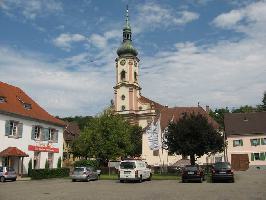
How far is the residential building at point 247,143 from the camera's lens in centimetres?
6253

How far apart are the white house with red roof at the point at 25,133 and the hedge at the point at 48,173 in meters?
3.26

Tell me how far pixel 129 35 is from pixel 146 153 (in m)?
34.0

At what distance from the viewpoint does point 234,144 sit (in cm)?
6444

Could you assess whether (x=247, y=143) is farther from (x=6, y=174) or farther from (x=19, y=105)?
(x=6, y=174)

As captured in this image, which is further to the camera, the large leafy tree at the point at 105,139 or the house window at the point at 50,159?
the large leafy tree at the point at 105,139

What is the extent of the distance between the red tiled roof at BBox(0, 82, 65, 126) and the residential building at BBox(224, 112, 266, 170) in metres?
29.1

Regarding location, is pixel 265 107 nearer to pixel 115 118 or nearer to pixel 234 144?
pixel 234 144

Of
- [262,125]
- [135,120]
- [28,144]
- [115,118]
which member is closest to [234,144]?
[262,125]

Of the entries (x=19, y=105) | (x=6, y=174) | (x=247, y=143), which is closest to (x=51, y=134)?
(x=19, y=105)

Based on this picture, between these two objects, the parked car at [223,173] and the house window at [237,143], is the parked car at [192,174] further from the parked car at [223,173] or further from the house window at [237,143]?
the house window at [237,143]

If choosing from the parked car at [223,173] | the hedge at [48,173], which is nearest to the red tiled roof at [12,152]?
the hedge at [48,173]

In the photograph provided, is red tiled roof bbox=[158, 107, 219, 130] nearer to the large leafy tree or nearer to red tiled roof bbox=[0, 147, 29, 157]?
the large leafy tree

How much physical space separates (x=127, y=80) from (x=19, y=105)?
1722 inches

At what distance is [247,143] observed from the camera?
63.6 m
